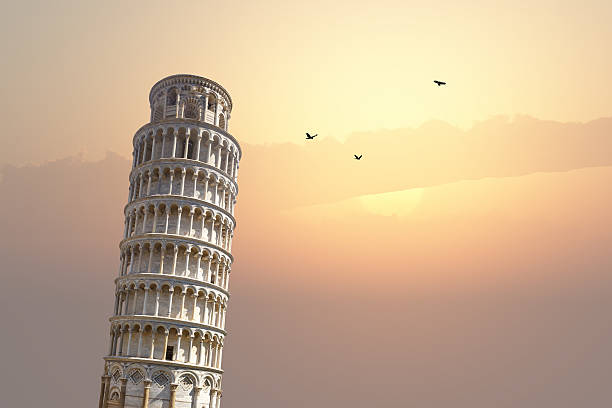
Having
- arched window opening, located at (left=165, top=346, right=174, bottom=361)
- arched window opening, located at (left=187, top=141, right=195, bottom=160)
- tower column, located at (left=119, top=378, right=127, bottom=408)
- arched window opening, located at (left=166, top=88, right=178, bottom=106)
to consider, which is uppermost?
arched window opening, located at (left=166, top=88, right=178, bottom=106)

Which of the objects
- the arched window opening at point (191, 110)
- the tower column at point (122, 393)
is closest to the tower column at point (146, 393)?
the tower column at point (122, 393)

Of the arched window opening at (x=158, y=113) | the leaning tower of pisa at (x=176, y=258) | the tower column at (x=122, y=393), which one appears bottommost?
the tower column at (x=122, y=393)

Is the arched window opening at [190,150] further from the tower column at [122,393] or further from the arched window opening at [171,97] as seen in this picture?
the tower column at [122,393]

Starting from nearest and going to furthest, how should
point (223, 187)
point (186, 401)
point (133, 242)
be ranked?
point (186, 401)
point (133, 242)
point (223, 187)

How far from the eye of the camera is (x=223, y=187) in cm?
5509

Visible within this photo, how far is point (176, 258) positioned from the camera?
5022 centimetres

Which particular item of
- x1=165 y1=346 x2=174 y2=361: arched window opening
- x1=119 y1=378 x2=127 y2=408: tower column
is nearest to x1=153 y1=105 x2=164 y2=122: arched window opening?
x1=165 y1=346 x2=174 y2=361: arched window opening

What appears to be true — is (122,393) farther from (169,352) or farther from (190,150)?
(190,150)

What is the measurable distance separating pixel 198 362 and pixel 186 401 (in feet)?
11.6

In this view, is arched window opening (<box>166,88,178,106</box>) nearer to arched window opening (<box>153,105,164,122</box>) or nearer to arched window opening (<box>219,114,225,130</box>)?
arched window opening (<box>153,105,164,122</box>)

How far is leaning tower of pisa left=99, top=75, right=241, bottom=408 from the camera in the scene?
4778cm

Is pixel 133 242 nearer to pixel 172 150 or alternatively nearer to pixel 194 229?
pixel 194 229

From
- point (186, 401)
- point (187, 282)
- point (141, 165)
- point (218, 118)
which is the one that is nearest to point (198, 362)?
point (186, 401)

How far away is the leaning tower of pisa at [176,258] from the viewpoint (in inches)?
1881
